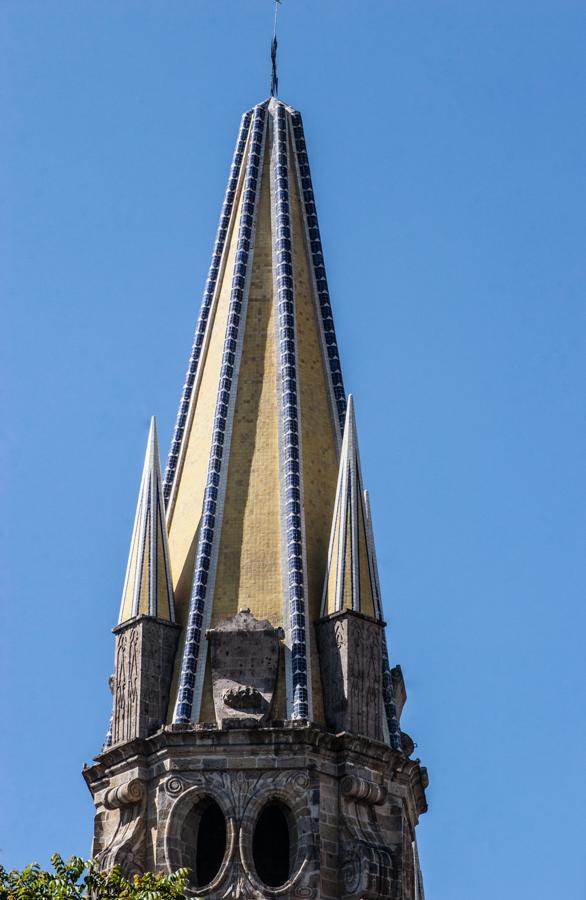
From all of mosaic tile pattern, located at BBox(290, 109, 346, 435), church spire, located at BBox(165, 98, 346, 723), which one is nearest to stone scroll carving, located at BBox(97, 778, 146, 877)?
church spire, located at BBox(165, 98, 346, 723)

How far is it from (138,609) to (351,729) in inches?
197

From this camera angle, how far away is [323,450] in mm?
55781

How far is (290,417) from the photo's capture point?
55.3 meters

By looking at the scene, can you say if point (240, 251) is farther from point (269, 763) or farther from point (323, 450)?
point (269, 763)

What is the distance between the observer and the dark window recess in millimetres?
50219

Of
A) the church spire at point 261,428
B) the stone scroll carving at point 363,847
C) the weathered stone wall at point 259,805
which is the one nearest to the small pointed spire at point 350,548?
the church spire at point 261,428

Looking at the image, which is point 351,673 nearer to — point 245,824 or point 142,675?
point 245,824

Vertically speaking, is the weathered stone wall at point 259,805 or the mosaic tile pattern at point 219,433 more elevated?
the mosaic tile pattern at point 219,433

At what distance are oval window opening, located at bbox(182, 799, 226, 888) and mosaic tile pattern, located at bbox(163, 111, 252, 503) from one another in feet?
26.2

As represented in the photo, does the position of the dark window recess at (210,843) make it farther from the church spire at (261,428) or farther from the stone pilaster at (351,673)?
the stone pilaster at (351,673)

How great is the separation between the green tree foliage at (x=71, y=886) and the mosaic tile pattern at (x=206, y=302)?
54.0 feet

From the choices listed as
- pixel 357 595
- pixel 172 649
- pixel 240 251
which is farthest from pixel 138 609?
pixel 240 251

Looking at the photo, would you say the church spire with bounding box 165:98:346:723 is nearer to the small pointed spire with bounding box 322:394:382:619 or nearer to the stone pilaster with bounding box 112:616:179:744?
the stone pilaster with bounding box 112:616:179:744

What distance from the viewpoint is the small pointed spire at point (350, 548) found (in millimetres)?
52812
